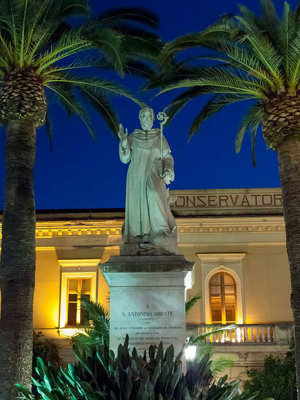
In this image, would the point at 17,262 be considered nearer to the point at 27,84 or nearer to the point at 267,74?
the point at 27,84

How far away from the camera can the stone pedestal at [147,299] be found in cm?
900

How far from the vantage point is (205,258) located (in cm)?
2722

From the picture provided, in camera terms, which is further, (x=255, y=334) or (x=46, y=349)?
(x=255, y=334)

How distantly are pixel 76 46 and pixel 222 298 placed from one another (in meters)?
14.8

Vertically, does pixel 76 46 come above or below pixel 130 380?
above

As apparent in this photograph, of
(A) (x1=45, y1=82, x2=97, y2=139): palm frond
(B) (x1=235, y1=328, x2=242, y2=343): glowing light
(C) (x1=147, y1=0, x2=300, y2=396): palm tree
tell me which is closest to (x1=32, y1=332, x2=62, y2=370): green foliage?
(B) (x1=235, y1=328, x2=242, y2=343): glowing light

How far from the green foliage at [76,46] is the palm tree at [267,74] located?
44.3 inches

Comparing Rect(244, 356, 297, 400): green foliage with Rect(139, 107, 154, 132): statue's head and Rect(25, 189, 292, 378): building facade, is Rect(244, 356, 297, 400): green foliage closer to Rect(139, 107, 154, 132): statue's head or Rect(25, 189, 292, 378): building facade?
Rect(25, 189, 292, 378): building facade

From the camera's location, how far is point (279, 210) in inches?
1075

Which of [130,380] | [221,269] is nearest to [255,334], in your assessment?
[221,269]

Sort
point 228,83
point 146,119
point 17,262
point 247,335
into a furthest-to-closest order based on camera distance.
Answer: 1. point 247,335
2. point 228,83
3. point 17,262
4. point 146,119

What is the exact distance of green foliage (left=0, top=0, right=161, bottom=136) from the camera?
575 inches

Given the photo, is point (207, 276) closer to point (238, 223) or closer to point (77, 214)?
point (238, 223)

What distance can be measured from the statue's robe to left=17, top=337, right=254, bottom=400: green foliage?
2.46 meters
